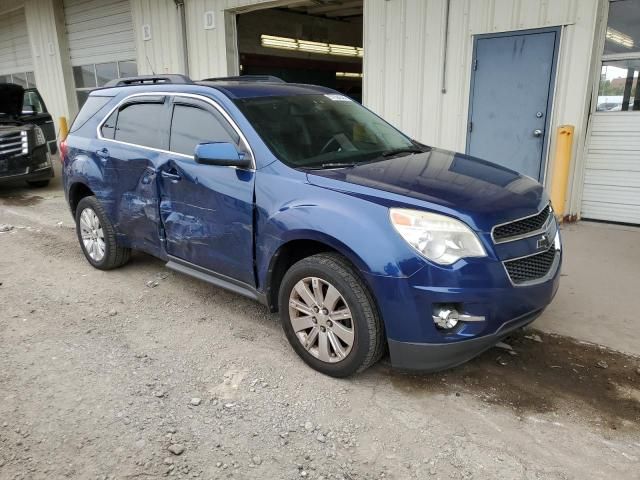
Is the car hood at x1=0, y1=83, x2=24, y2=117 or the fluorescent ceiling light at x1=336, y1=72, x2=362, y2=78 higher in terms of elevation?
the fluorescent ceiling light at x1=336, y1=72, x2=362, y2=78

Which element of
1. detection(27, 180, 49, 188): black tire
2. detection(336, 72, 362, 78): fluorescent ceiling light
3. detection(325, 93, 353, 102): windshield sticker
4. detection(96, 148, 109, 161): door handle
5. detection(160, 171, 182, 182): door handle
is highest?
detection(336, 72, 362, 78): fluorescent ceiling light

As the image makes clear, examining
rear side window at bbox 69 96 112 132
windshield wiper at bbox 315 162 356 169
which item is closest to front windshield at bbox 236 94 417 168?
windshield wiper at bbox 315 162 356 169

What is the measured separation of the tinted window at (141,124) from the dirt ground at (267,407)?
1.46m

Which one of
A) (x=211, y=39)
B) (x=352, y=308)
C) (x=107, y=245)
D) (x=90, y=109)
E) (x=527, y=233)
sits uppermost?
(x=211, y=39)

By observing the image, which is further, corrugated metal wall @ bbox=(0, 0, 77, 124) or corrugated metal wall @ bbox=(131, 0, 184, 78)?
corrugated metal wall @ bbox=(0, 0, 77, 124)

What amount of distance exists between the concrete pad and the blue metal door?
1.29 metres

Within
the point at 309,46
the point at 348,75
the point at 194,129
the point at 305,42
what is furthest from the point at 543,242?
the point at 348,75

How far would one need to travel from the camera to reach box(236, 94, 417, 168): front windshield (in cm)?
362

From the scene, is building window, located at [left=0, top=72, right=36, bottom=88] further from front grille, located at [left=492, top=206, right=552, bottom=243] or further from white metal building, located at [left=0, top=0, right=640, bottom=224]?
front grille, located at [left=492, top=206, right=552, bottom=243]

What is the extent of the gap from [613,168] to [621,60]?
1275mm

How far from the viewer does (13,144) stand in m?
8.98

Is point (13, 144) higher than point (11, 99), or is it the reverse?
point (11, 99)

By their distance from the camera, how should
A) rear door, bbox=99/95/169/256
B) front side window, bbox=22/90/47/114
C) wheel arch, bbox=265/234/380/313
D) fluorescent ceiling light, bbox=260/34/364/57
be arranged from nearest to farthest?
wheel arch, bbox=265/234/380/313 → rear door, bbox=99/95/169/256 → front side window, bbox=22/90/47/114 → fluorescent ceiling light, bbox=260/34/364/57

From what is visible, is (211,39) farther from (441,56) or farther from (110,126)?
(110,126)
